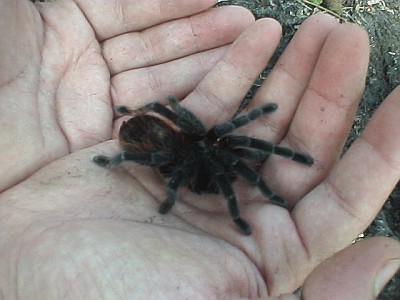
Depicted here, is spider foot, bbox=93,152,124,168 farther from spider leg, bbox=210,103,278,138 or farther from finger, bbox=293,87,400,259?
finger, bbox=293,87,400,259

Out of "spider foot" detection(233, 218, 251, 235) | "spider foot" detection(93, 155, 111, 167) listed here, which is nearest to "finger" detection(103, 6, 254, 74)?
"spider foot" detection(93, 155, 111, 167)

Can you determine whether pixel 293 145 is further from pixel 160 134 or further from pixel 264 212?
pixel 160 134

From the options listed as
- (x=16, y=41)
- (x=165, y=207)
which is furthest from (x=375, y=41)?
(x=16, y=41)

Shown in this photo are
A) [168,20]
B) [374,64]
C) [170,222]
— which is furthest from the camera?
[374,64]

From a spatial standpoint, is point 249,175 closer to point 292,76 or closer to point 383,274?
point 292,76

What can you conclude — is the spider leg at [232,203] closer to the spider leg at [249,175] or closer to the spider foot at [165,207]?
the spider leg at [249,175]


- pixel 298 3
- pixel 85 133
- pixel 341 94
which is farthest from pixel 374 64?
pixel 85 133

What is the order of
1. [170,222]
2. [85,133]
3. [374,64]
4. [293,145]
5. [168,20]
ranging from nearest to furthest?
[170,222] → [293,145] → [85,133] → [168,20] → [374,64]
